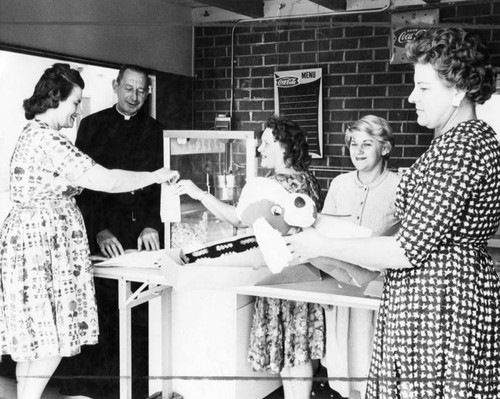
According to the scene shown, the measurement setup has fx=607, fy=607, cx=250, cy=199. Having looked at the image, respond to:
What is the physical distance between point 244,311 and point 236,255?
0.95m

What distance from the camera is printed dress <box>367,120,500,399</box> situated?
701 mm

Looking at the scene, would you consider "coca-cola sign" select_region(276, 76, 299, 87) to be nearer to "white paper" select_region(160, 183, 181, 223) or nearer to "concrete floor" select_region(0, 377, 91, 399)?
"white paper" select_region(160, 183, 181, 223)

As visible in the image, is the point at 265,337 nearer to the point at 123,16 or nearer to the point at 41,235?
the point at 41,235

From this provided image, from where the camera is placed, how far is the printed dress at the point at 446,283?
2.30 feet

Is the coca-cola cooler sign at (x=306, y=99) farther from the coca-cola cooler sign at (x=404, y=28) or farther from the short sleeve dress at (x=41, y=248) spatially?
the short sleeve dress at (x=41, y=248)

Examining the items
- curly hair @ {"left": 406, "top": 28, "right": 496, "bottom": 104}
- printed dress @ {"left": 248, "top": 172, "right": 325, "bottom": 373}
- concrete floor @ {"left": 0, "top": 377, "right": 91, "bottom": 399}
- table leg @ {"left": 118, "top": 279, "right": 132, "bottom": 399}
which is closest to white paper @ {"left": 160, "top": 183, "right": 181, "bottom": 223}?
table leg @ {"left": 118, "top": 279, "right": 132, "bottom": 399}

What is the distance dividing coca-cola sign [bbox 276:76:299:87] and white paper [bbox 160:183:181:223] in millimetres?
1260

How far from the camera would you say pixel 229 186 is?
1.85 m

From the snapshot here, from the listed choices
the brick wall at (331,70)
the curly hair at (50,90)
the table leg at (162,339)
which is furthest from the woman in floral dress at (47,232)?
the brick wall at (331,70)

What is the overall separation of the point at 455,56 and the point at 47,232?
112cm

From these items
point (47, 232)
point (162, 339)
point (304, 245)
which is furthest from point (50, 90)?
point (304, 245)

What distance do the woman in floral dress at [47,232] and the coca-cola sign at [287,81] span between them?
52.6 inches

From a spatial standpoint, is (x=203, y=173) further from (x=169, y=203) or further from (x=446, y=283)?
(x=446, y=283)

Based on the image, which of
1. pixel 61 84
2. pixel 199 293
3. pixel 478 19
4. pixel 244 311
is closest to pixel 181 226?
pixel 199 293
